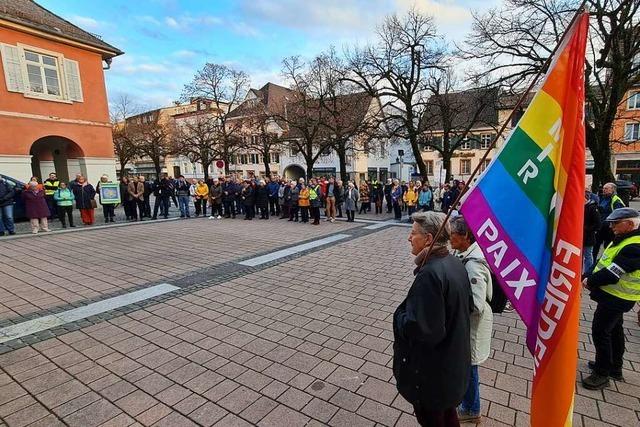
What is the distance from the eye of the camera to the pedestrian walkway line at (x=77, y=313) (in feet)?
14.2

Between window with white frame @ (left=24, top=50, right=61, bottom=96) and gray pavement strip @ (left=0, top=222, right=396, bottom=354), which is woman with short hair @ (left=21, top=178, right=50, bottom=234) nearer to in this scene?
gray pavement strip @ (left=0, top=222, right=396, bottom=354)

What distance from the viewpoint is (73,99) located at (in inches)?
733

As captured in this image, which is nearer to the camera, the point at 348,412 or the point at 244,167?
the point at 348,412

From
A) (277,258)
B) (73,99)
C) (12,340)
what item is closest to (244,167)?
(73,99)

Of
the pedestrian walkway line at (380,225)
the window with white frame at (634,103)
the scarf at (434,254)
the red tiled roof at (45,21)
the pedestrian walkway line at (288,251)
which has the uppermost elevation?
the red tiled roof at (45,21)

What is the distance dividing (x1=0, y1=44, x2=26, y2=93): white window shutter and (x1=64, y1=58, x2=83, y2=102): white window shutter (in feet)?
6.80

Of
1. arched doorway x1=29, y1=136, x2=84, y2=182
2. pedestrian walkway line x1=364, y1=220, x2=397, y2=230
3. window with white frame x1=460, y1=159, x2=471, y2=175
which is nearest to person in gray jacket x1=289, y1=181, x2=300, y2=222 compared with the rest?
pedestrian walkway line x1=364, y1=220, x2=397, y2=230

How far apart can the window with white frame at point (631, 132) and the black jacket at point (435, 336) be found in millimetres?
43871

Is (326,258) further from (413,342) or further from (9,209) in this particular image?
(9,209)

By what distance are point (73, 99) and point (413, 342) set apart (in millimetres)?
22771

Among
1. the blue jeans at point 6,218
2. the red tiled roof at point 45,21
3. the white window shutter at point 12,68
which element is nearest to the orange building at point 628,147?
the red tiled roof at point 45,21

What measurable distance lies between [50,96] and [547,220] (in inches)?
895

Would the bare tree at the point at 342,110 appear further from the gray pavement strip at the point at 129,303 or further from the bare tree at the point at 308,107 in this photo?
the gray pavement strip at the point at 129,303

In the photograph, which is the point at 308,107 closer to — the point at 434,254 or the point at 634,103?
the point at 434,254
